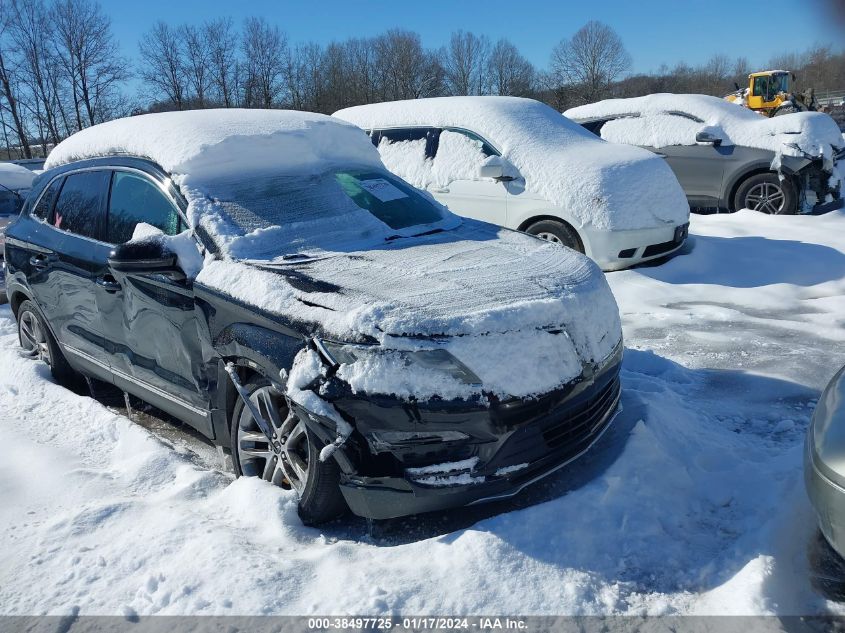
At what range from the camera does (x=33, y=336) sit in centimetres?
510

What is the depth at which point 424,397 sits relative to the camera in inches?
97.3

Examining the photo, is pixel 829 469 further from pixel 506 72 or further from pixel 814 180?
pixel 506 72

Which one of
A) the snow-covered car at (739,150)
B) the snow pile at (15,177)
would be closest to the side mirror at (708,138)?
the snow-covered car at (739,150)

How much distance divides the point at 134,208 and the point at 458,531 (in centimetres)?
259

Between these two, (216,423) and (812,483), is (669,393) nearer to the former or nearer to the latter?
(812,483)

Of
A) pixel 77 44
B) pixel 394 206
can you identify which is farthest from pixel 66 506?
pixel 77 44

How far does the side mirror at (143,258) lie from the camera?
10.4 ft

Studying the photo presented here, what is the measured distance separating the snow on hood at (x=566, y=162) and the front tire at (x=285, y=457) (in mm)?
4246

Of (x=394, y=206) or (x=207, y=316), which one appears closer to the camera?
(x=207, y=316)

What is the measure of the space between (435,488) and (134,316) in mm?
2080

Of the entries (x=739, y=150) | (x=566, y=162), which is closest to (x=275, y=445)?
(x=566, y=162)

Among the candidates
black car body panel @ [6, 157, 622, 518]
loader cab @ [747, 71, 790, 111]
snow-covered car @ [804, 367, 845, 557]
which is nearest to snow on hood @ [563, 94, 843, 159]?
black car body panel @ [6, 157, 622, 518]

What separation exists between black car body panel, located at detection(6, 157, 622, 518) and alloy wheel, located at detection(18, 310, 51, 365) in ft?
1.85

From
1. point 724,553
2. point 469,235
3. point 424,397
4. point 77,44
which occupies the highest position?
point 77,44
